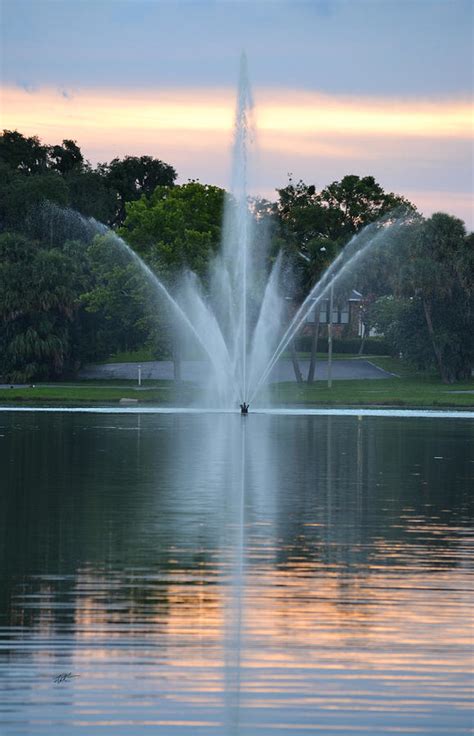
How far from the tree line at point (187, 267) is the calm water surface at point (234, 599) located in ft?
180

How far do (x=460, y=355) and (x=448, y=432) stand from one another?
166ft

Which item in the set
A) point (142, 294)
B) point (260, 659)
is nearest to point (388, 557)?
point (260, 659)

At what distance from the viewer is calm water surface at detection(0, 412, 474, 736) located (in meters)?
11.4

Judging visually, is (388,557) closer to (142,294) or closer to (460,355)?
(142,294)

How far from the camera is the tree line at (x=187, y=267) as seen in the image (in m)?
88.6

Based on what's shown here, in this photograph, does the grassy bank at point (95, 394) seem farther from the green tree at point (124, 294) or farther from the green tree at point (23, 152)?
the green tree at point (23, 152)

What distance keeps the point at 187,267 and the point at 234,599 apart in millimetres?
70334

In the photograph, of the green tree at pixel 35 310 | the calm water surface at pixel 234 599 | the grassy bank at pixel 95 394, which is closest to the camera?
the calm water surface at pixel 234 599

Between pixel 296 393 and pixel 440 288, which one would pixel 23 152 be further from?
pixel 296 393

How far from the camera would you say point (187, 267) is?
3388 inches

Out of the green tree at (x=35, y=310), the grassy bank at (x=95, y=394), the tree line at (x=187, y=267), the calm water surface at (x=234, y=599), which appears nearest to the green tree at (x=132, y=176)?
the tree line at (x=187, y=267)

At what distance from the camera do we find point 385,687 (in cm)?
1216

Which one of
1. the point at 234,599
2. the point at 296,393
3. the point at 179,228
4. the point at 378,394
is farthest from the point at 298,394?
the point at 234,599

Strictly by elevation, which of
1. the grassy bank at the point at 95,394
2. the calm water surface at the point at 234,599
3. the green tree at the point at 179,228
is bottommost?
the grassy bank at the point at 95,394
